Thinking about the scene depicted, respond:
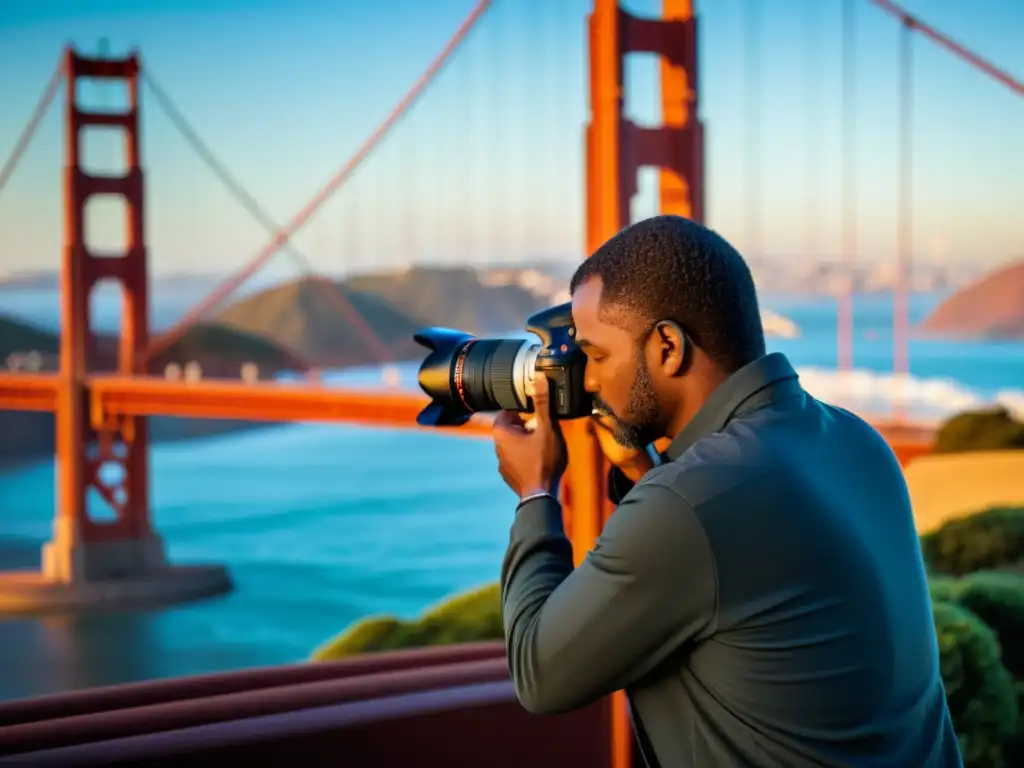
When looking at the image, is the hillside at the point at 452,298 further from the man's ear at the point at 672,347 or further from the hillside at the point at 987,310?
the man's ear at the point at 672,347

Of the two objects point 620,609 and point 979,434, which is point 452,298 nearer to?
point 979,434

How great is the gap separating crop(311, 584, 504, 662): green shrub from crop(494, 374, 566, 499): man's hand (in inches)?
306

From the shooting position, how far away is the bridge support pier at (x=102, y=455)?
1073cm

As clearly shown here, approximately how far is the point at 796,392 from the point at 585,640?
6.7 inches

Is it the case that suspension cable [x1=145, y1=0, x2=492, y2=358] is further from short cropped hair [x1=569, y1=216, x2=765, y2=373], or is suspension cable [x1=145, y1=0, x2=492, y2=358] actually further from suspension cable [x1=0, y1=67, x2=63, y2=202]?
short cropped hair [x1=569, y1=216, x2=765, y2=373]

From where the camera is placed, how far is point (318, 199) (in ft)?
33.4

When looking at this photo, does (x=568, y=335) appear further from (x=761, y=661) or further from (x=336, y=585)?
(x=336, y=585)

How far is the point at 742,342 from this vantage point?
2.25 ft

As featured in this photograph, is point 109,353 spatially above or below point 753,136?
below

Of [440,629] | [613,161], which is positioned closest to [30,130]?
[440,629]

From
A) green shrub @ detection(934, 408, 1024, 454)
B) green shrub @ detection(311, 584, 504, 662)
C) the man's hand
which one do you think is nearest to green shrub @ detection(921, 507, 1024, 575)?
green shrub @ detection(934, 408, 1024, 454)

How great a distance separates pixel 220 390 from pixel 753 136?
6.15 m

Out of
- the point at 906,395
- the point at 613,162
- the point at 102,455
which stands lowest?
the point at 102,455

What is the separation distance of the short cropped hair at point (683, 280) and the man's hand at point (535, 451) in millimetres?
103
